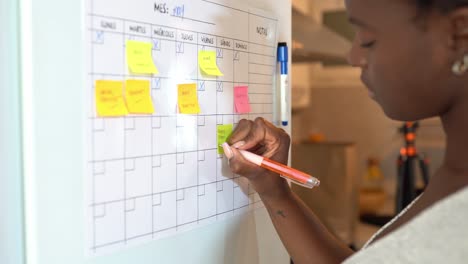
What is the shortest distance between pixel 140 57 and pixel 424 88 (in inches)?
13.6

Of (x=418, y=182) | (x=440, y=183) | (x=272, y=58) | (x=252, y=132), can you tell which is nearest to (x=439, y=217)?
(x=440, y=183)

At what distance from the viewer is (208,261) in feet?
2.59

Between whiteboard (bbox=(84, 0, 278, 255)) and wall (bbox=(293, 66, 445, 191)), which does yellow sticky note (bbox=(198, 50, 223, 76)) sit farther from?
wall (bbox=(293, 66, 445, 191))

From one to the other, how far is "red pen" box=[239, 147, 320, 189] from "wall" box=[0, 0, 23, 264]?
0.33 m

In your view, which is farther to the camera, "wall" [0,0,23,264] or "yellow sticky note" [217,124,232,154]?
A: "yellow sticky note" [217,124,232,154]

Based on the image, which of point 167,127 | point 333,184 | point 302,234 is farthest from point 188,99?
point 333,184

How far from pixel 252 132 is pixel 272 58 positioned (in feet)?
0.58

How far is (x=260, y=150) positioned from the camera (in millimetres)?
847

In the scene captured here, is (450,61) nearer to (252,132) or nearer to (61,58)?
(252,132)

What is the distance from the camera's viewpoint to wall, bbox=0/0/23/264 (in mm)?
581

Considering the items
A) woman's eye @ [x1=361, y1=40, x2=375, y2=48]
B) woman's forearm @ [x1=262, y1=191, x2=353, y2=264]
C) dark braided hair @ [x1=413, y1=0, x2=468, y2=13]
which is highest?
dark braided hair @ [x1=413, y1=0, x2=468, y2=13]

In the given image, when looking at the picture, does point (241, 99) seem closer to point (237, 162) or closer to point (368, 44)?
point (237, 162)

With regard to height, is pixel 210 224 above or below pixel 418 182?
above

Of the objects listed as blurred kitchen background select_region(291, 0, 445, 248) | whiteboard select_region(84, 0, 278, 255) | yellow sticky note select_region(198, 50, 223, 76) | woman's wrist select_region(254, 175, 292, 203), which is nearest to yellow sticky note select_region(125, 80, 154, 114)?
whiteboard select_region(84, 0, 278, 255)
